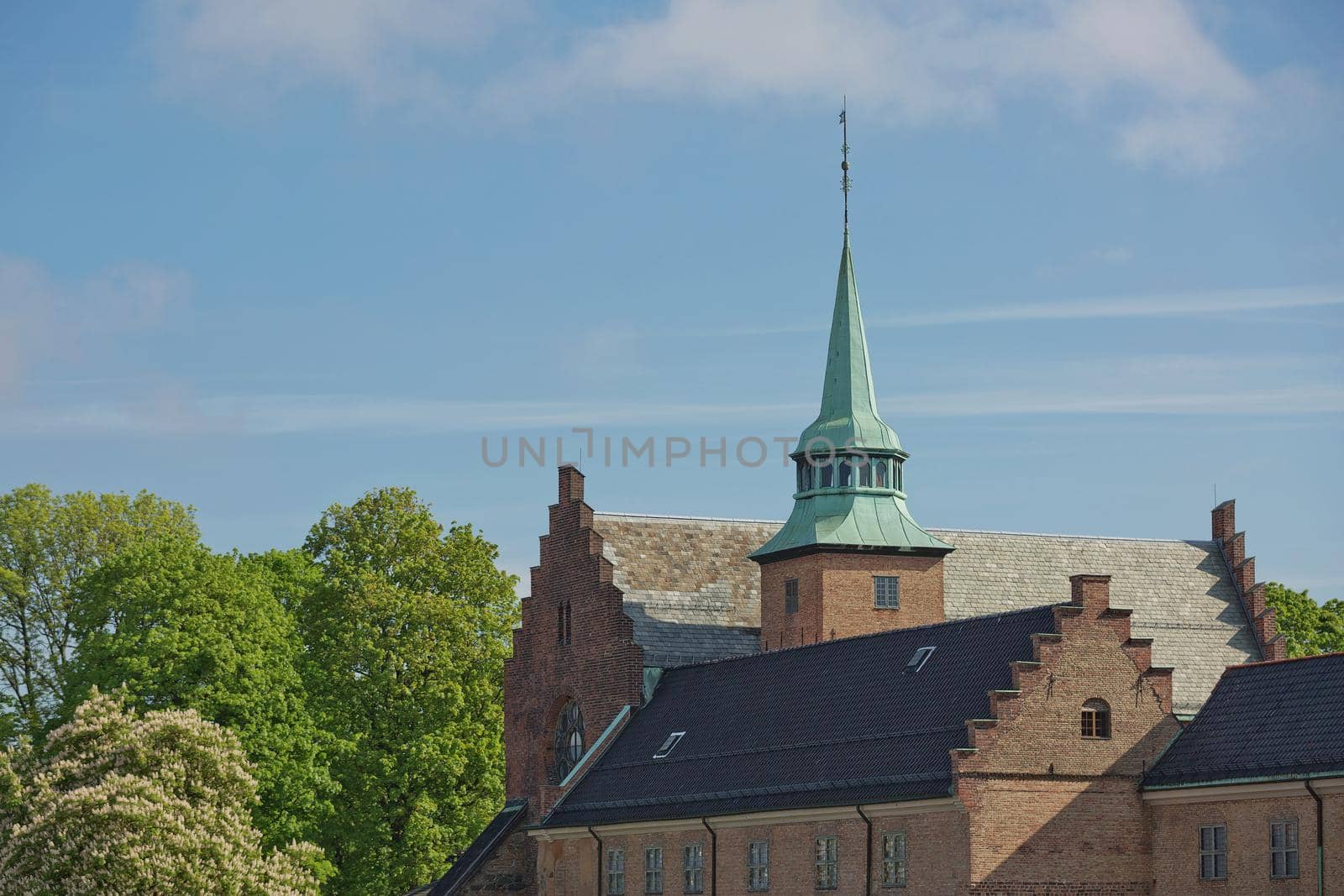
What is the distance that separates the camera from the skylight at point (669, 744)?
226ft

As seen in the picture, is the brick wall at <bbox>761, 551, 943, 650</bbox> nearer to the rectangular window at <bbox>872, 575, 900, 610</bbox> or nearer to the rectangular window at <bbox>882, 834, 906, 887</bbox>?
the rectangular window at <bbox>872, 575, 900, 610</bbox>

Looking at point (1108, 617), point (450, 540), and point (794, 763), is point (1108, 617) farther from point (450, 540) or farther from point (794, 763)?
point (450, 540)

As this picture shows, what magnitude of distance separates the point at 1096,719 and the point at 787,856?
29.9 ft

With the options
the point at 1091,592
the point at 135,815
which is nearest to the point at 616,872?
the point at 135,815

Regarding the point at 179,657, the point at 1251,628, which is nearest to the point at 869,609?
the point at 1251,628

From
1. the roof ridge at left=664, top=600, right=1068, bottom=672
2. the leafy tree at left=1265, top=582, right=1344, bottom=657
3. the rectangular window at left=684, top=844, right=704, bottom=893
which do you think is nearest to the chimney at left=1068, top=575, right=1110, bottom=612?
the roof ridge at left=664, top=600, right=1068, bottom=672

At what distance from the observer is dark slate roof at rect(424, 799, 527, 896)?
74.3 meters

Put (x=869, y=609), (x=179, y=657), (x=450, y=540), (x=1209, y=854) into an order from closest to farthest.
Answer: (x=1209, y=854), (x=869, y=609), (x=179, y=657), (x=450, y=540)

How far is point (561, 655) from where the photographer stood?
257ft

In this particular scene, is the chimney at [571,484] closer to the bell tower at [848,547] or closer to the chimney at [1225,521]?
the bell tower at [848,547]

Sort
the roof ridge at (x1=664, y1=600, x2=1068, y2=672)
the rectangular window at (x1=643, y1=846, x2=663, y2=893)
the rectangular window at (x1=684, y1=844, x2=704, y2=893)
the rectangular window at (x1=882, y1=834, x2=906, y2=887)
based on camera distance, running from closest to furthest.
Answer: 1. the rectangular window at (x1=882, y1=834, x2=906, y2=887)
2. the roof ridge at (x1=664, y1=600, x2=1068, y2=672)
3. the rectangular window at (x1=684, y1=844, x2=704, y2=893)
4. the rectangular window at (x1=643, y1=846, x2=663, y2=893)

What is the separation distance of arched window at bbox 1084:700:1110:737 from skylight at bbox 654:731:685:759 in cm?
1542

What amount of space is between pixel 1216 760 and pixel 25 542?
5582cm

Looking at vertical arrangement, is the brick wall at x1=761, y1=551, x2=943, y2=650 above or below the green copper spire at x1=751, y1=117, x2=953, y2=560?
below
